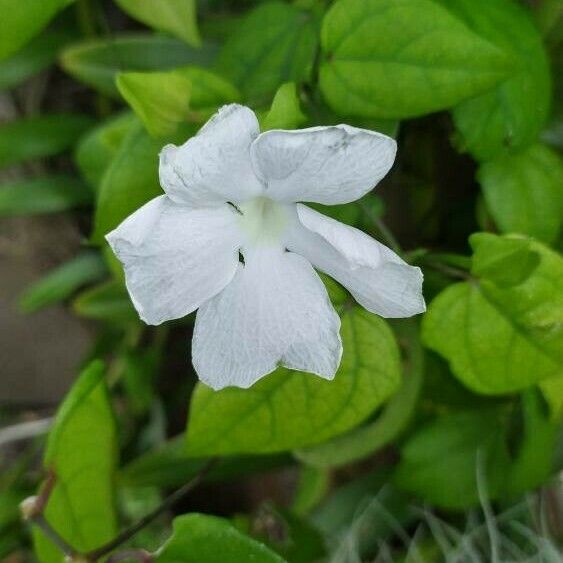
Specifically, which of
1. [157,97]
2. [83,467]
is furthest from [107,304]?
[157,97]

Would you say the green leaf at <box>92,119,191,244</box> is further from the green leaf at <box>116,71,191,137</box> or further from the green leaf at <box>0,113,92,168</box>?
the green leaf at <box>0,113,92,168</box>

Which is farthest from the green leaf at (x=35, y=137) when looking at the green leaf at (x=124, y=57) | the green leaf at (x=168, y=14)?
the green leaf at (x=168, y=14)

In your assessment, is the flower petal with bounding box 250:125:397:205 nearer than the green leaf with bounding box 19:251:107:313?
Yes

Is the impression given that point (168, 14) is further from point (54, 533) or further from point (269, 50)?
point (54, 533)

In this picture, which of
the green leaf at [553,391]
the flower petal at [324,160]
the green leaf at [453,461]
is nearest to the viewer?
the flower petal at [324,160]

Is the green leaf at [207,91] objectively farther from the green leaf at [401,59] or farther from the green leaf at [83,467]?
the green leaf at [83,467]

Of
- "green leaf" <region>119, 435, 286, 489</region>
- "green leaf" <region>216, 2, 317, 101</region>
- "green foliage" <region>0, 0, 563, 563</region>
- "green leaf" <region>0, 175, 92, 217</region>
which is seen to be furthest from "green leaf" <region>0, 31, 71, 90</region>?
"green leaf" <region>119, 435, 286, 489</region>
